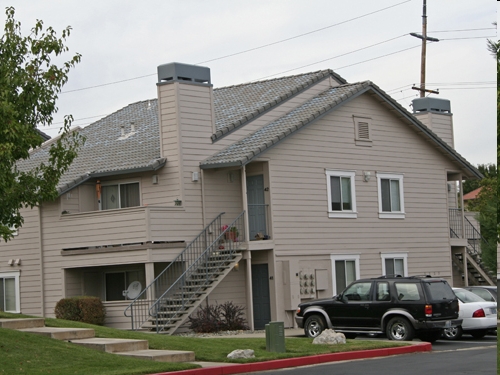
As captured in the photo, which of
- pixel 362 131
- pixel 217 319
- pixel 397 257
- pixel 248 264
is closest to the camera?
pixel 217 319

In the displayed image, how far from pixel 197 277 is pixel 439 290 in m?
8.53

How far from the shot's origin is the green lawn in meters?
16.3

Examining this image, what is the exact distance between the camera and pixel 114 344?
19047 millimetres

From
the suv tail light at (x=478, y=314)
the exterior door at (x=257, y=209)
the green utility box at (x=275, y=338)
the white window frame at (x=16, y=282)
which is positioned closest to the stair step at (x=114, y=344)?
the green utility box at (x=275, y=338)

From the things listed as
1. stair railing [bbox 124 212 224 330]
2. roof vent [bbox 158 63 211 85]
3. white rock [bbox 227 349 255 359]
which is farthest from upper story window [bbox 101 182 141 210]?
white rock [bbox 227 349 255 359]

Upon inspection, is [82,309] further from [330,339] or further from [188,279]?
[330,339]

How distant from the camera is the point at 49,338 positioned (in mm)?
19172

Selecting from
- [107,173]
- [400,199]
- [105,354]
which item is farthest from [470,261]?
[105,354]

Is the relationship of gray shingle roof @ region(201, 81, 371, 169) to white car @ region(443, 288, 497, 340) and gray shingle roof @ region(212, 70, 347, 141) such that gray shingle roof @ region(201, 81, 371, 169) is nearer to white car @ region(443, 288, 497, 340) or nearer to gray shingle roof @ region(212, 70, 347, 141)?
gray shingle roof @ region(212, 70, 347, 141)

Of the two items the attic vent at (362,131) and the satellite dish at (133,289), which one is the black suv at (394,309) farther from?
the attic vent at (362,131)

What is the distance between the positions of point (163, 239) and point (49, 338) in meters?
9.46

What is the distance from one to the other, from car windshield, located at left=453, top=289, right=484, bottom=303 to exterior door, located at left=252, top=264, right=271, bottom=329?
23.1ft

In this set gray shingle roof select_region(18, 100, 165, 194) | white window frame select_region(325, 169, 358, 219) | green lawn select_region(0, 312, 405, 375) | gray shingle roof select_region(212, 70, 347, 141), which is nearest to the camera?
green lawn select_region(0, 312, 405, 375)

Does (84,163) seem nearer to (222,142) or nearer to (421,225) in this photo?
(222,142)
